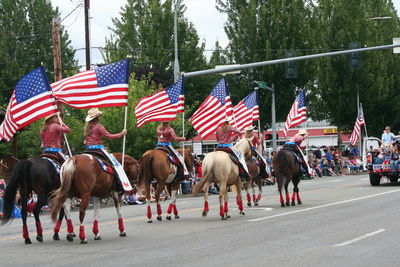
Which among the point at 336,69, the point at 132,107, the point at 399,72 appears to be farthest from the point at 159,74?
the point at 399,72

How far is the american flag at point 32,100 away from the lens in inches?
609

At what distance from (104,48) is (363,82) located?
20703 mm

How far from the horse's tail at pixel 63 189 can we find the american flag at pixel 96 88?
2417 millimetres

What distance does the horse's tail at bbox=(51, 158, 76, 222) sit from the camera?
13742mm

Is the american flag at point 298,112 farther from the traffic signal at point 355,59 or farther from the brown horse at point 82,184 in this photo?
the brown horse at point 82,184

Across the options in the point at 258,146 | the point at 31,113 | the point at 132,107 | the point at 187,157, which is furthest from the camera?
the point at 132,107

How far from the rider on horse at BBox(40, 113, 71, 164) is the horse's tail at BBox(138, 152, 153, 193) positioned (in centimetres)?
357

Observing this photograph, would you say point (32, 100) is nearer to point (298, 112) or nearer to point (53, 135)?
point (53, 135)

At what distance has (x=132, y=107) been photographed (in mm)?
34969

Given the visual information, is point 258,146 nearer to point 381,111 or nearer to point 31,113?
point 31,113

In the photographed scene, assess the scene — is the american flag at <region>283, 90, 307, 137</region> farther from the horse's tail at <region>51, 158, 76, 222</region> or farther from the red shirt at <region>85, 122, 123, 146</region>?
the horse's tail at <region>51, 158, 76, 222</region>

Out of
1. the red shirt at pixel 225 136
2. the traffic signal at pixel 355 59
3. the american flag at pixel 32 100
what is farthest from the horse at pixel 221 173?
the traffic signal at pixel 355 59

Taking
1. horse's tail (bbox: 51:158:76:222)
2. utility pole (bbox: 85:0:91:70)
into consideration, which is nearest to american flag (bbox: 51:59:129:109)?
horse's tail (bbox: 51:158:76:222)

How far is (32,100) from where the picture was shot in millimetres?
15609
